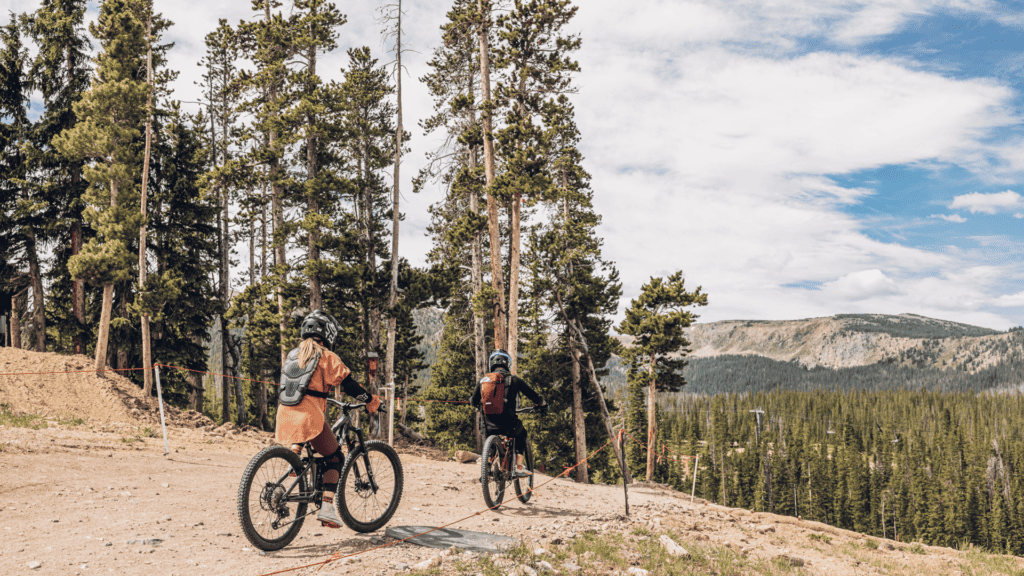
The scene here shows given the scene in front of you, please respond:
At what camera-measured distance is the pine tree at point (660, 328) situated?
33750 millimetres

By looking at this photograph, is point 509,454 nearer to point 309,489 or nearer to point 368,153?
point 309,489

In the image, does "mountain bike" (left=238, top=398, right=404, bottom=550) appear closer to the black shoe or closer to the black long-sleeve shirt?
the black shoe

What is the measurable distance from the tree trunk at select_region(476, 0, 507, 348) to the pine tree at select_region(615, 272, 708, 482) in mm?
16967

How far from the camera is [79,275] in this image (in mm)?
20578

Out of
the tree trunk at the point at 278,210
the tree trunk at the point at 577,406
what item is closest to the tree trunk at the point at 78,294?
the tree trunk at the point at 278,210

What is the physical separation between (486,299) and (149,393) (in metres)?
13.3

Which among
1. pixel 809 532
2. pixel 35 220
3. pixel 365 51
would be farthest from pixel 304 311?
pixel 809 532

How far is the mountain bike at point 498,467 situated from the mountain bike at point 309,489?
1.91 metres

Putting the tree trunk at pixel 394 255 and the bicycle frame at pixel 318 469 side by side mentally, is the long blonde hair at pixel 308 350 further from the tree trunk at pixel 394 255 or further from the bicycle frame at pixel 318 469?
the tree trunk at pixel 394 255

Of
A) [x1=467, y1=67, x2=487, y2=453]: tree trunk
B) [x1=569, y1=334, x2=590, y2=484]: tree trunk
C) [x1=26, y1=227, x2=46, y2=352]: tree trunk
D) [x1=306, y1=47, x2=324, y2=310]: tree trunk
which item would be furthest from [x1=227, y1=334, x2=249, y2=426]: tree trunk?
[x1=569, y1=334, x2=590, y2=484]: tree trunk

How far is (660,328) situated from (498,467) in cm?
2602

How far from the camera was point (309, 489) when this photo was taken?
611 centimetres

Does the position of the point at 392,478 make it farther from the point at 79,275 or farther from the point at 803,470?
the point at 803,470

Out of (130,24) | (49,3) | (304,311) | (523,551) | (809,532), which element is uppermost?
(49,3)
